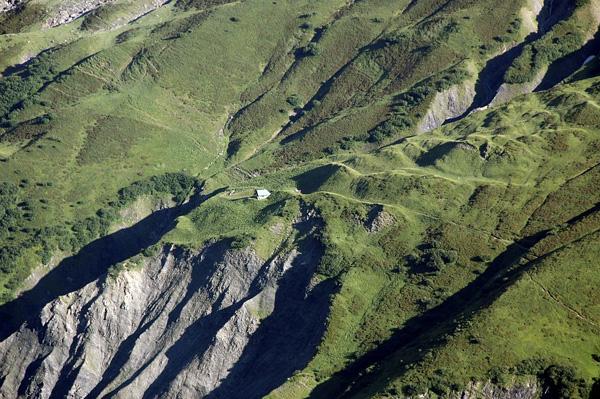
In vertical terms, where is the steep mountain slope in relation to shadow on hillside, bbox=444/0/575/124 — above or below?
above

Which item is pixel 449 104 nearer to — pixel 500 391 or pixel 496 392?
pixel 496 392

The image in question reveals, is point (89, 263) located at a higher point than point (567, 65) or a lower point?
higher

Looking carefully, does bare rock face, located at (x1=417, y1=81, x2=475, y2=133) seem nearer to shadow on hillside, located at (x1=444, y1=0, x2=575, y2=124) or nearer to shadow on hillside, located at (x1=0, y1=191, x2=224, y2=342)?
shadow on hillside, located at (x1=444, y1=0, x2=575, y2=124)

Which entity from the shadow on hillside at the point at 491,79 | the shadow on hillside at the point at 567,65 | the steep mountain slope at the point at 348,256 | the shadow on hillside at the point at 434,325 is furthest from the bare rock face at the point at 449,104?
the shadow on hillside at the point at 434,325

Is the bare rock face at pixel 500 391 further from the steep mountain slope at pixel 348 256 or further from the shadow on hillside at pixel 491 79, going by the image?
the shadow on hillside at pixel 491 79

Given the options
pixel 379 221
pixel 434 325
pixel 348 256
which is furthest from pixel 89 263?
pixel 434 325

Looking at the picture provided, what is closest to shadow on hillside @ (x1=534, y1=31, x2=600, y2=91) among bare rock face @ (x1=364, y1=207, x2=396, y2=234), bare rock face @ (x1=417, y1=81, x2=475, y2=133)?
bare rock face @ (x1=417, y1=81, x2=475, y2=133)
